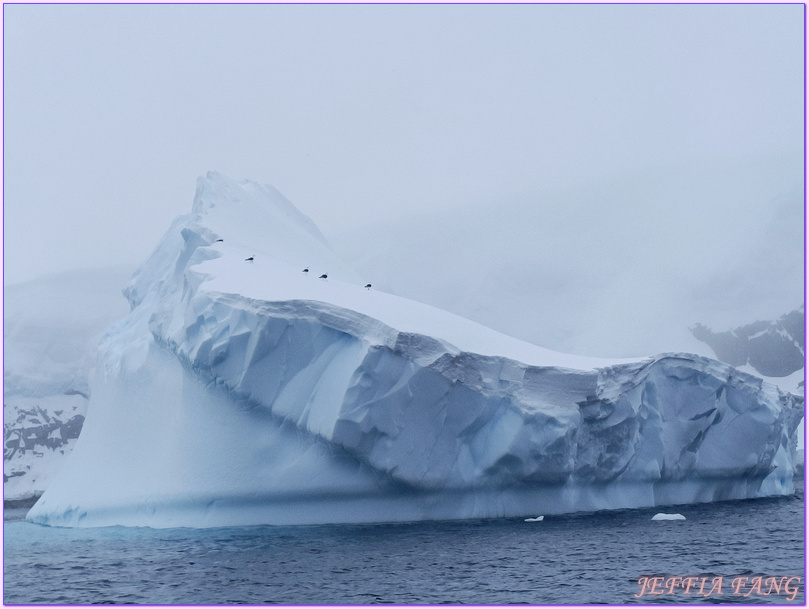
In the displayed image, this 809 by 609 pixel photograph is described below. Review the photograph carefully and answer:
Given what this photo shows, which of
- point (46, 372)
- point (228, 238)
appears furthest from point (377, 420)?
point (46, 372)

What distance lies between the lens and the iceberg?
14.1 metres

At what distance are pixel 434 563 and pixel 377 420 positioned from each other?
3594mm

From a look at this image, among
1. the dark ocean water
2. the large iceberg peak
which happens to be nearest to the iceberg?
the dark ocean water

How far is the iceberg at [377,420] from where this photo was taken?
46.2 ft

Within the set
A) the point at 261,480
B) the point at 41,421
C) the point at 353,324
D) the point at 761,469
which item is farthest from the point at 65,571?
the point at 41,421

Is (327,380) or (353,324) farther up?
(353,324)

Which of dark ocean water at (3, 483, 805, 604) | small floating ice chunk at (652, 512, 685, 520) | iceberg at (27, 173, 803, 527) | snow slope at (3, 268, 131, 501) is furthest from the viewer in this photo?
snow slope at (3, 268, 131, 501)

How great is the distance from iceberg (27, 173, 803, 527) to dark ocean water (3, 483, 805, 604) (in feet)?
2.27

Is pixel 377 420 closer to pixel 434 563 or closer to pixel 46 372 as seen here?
pixel 434 563

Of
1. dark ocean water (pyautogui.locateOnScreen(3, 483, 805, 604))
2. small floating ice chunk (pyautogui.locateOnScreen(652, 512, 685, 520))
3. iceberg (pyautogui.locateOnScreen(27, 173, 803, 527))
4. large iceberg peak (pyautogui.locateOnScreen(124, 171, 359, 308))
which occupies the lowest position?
dark ocean water (pyautogui.locateOnScreen(3, 483, 805, 604))

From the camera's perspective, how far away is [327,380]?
14414mm

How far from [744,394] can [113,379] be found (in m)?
13.0

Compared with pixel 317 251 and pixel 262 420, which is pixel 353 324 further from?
pixel 317 251

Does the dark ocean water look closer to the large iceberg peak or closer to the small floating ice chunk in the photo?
the small floating ice chunk
